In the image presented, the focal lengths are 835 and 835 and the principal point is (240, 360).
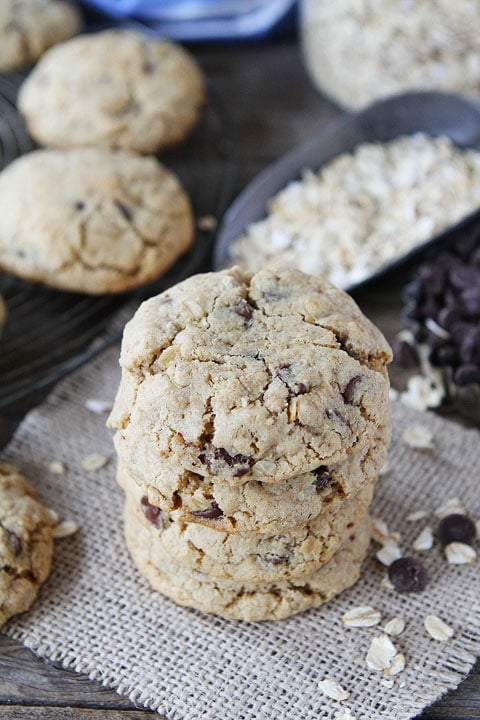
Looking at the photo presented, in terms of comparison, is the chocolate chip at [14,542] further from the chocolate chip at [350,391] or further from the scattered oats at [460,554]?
the scattered oats at [460,554]

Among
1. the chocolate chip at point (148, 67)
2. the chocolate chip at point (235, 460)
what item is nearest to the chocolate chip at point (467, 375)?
the chocolate chip at point (235, 460)

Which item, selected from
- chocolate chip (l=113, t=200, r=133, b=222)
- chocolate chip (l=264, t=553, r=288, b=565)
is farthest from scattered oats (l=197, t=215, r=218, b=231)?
chocolate chip (l=264, t=553, r=288, b=565)

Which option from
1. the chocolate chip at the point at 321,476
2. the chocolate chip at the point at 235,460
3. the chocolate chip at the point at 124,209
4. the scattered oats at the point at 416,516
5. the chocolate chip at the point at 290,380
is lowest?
the scattered oats at the point at 416,516

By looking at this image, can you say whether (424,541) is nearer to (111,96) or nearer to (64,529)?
(64,529)

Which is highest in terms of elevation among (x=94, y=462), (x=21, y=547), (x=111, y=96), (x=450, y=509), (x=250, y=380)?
(x=250, y=380)

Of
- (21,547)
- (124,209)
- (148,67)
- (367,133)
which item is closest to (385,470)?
(21,547)

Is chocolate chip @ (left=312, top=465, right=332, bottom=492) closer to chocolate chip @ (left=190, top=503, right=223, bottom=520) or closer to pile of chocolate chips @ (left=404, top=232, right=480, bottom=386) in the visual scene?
chocolate chip @ (left=190, top=503, right=223, bottom=520)
